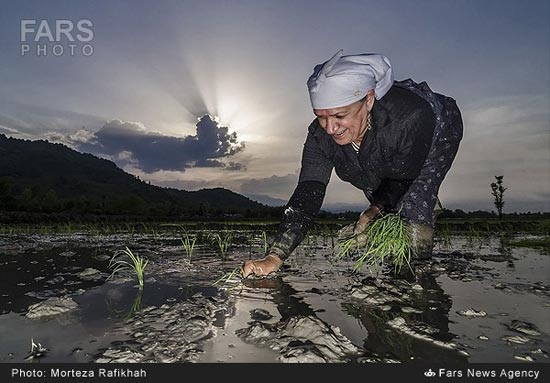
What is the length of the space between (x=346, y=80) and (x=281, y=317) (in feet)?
6.74

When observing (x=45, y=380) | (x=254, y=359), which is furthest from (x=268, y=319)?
(x=45, y=380)

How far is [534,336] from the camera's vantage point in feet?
7.39

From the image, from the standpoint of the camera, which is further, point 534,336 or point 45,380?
point 534,336

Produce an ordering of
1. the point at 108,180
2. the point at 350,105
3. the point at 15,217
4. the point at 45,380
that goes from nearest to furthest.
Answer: the point at 45,380 < the point at 350,105 < the point at 15,217 < the point at 108,180

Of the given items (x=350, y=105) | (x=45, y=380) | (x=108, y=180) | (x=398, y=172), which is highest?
(x=108, y=180)

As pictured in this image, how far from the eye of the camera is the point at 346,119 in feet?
11.1

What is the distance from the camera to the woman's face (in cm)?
330

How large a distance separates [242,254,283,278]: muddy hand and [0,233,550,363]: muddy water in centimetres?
15

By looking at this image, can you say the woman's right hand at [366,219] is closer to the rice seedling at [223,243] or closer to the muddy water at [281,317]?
the muddy water at [281,317]

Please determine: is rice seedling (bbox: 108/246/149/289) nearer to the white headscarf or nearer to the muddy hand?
the muddy hand

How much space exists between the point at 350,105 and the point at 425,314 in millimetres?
1844

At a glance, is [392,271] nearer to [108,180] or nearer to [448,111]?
[448,111]

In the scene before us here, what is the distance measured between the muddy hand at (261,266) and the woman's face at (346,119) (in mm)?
1396

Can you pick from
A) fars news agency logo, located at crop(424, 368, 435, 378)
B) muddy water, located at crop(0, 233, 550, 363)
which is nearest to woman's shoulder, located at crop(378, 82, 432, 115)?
muddy water, located at crop(0, 233, 550, 363)
